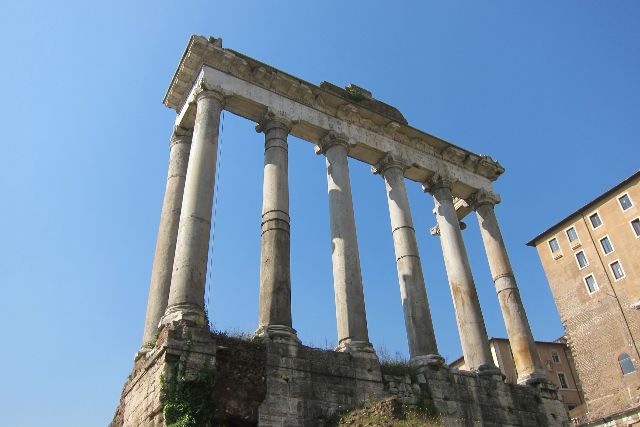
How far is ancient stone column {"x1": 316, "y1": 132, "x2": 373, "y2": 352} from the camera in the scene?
12914 mm

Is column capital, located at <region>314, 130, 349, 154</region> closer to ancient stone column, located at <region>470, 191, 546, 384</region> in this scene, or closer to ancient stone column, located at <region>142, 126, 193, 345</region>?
ancient stone column, located at <region>142, 126, 193, 345</region>

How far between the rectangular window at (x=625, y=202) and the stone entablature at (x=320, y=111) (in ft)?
61.8

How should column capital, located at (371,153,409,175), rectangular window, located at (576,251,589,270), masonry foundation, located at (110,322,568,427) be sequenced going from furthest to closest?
1. rectangular window, located at (576,251,589,270)
2. column capital, located at (371,153,409,175)
3. masonry foundation, located at (110,322,568,427)

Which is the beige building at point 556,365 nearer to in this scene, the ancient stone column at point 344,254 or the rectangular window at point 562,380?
the rectangular window at point 562,380

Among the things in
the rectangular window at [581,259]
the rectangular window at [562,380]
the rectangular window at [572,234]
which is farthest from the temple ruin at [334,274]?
the rectangular window at [562,380]

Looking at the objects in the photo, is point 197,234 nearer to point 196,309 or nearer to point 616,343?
point 196,309

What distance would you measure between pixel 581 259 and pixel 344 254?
28.8 meters

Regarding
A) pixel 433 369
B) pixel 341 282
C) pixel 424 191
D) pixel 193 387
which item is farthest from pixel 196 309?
pixel 424 191

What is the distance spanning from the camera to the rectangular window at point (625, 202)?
34.5 m

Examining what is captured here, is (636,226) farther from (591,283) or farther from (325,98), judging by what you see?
(325,98)

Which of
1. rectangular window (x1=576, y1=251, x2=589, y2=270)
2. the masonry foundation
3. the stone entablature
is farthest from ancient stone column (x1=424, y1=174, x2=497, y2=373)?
rectangular window (x1=576, y1=251, x2=589, y2=270)

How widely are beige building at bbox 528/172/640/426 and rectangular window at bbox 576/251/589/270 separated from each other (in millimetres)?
31

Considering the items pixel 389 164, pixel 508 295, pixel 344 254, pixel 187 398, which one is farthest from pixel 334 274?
pixel 508 295

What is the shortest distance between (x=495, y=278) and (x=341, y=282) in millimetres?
6545
